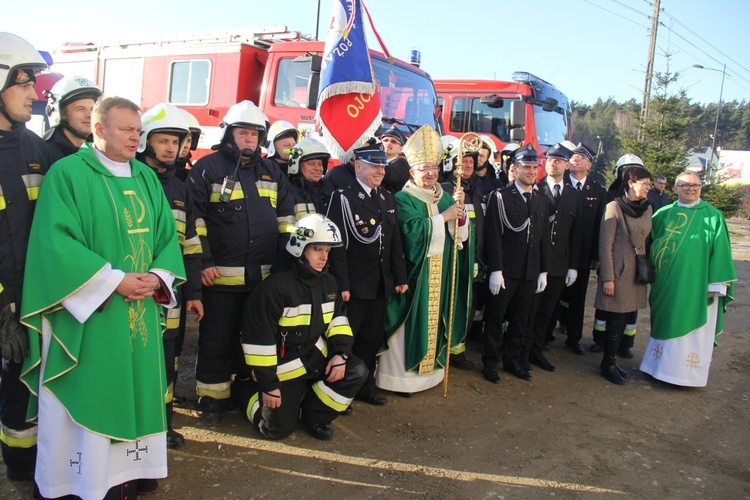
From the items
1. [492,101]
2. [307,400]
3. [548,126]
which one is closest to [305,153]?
[307,400]

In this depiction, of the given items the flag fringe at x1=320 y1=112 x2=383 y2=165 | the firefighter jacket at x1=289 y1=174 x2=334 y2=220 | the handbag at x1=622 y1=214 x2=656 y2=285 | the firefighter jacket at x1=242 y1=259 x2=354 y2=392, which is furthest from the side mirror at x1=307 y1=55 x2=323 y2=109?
the handbag at x1=622 y1=214 x2=656 y2=285

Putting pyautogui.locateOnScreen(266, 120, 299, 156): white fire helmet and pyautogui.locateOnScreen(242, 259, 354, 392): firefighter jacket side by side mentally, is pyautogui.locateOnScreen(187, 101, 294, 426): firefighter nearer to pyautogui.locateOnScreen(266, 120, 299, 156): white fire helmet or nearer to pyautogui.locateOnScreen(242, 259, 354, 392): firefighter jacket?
pyautogui.locateOnScreen(242, 259, 354, 392): firefighter jacket

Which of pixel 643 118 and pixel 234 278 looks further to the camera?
pixel 643 118

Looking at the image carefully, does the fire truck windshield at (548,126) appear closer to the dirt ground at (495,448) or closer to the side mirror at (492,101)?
the side mirror at (492,101)

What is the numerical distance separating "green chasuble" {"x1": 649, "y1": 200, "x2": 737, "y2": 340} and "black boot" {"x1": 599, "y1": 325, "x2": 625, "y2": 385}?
0.49 m

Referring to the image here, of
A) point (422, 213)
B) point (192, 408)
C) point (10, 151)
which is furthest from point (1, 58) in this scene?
point (422, 213)

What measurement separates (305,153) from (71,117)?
6.22ft

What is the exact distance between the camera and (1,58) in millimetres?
2863

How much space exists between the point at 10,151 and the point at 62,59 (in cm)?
870

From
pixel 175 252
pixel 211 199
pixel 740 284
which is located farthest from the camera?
pixel 740 284

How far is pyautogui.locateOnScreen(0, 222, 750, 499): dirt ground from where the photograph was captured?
11.4 feet

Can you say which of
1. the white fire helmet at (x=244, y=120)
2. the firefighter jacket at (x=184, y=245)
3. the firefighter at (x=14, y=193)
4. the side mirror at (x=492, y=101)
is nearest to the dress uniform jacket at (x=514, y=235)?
the white fire helmet at (x=244, y=120)

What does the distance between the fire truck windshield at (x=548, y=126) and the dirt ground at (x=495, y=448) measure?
22.3 feet

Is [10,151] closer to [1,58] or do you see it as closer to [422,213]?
[1,58]
